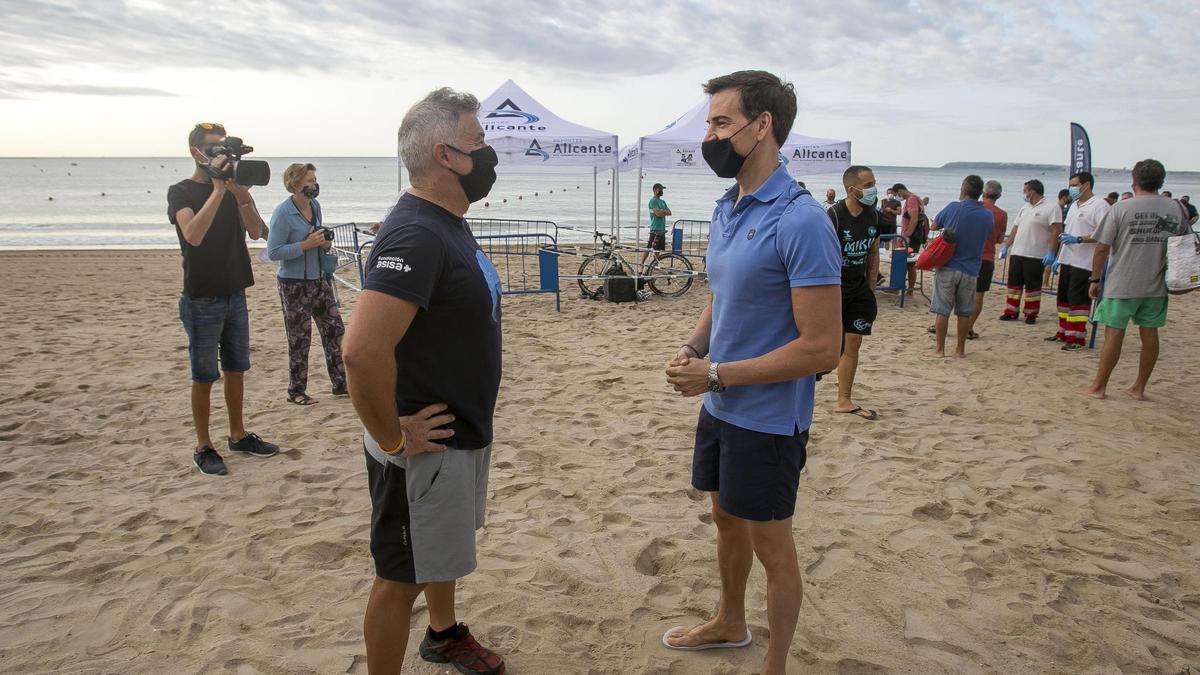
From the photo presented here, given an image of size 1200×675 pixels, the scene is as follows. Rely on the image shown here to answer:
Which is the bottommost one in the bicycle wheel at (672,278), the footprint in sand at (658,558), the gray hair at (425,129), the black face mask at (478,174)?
the footprint in sand at (658,558)

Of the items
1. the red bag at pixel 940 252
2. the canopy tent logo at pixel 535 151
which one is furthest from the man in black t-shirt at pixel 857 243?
the canopy tent logo at pixel 535 151

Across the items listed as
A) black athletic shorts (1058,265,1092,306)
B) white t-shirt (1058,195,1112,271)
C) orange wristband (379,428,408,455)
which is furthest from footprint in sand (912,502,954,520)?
white t-shirt (1058,195,1112,271)

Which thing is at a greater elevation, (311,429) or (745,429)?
(745,429)

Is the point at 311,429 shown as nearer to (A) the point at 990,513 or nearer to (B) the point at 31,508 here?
(B) the point at 31,508

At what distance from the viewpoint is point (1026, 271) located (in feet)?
30.1

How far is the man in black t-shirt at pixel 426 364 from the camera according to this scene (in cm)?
178

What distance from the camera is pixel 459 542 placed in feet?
6.78

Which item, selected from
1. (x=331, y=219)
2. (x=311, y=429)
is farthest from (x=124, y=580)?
(x=331, y=219)

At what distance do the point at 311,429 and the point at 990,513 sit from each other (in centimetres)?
457

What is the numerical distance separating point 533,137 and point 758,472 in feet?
33.0

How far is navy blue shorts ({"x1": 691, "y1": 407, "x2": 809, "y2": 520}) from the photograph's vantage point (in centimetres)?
214

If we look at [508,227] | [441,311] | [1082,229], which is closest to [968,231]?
[1082,229]

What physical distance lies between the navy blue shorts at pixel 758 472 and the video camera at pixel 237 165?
3063 mm

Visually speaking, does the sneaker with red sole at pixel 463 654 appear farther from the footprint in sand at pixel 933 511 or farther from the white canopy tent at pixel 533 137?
the white canopy tent at pixel 533 137
